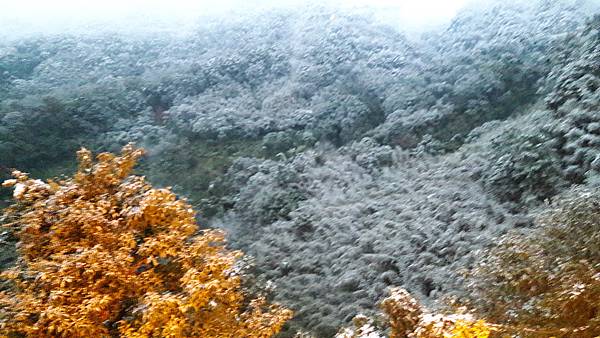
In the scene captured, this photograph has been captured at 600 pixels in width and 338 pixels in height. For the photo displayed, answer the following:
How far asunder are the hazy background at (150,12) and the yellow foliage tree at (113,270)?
17.7 metres

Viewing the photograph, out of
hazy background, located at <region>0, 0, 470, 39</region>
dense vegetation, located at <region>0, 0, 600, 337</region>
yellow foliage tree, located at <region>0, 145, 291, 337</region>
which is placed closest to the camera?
yellow foliage tree, located at <region>0, 145, 291, 337</region>

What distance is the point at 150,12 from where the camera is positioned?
2739 centimetres

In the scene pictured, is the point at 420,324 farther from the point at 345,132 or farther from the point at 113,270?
the point at 345,132

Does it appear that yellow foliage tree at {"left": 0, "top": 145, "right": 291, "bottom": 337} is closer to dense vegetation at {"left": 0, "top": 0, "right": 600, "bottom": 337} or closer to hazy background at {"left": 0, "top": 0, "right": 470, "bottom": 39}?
dense vegetation at {"left": 0, "top": 0, "right": 600, "bottom": 337}

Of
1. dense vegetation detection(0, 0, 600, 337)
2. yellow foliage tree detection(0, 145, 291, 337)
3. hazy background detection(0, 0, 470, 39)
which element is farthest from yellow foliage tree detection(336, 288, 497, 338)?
hazy background detection(0, 0, 470, 39)

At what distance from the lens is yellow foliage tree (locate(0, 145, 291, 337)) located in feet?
17.5

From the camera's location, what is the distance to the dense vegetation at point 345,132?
9.63 metres

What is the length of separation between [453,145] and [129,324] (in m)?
10.1

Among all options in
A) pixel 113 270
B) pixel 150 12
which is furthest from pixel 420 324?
pixel 150 12

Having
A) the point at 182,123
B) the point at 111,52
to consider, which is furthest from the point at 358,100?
the point at 111,52

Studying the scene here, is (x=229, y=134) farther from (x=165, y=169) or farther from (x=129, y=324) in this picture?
(x=129, y=324)

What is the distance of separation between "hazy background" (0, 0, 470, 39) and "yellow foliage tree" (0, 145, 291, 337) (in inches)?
698

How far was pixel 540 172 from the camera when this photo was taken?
32.9ft

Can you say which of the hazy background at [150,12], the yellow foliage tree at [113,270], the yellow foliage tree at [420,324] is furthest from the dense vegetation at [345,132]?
the hazy background at [150,12]
